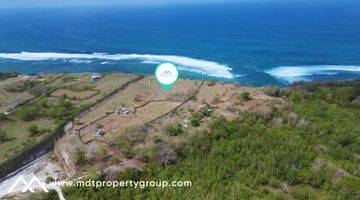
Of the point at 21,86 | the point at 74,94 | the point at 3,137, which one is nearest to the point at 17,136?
the point at 3,137

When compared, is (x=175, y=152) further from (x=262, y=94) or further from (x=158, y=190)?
(x=262, y=94)

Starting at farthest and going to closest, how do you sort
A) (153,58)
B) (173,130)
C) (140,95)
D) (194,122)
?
1. (153,58)
2. (140,95)
3. (194,122)
4. (173,130)

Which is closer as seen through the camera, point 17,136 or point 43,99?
point 17,136

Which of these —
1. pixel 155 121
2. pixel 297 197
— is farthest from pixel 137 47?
pixel 297 197

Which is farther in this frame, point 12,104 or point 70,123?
point 12,104

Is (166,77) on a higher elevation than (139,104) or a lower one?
higher

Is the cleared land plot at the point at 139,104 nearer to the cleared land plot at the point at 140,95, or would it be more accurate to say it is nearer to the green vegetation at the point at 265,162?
the cleared land plot at the point at 140,95

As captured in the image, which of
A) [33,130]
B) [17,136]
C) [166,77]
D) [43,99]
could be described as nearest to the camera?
[17,136]

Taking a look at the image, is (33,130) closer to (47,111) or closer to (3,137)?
(3,137)
